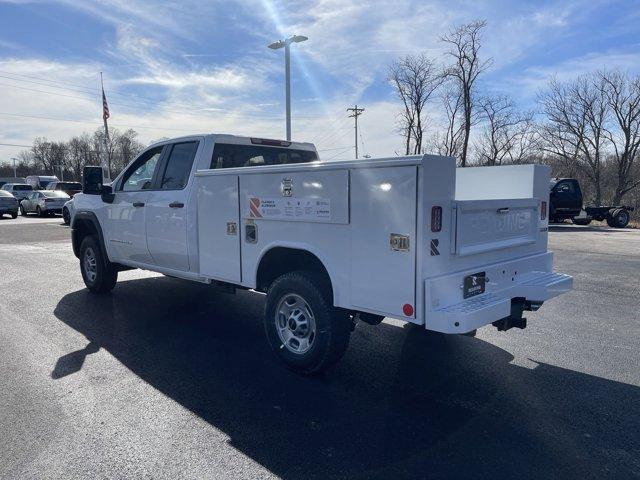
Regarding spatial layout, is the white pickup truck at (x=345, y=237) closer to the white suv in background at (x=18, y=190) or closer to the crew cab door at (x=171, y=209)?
the crew cab door at (x=171, y=209)

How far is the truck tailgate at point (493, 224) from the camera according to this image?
3863 mm

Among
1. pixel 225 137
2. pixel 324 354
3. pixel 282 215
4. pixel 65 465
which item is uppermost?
pixel 225 137

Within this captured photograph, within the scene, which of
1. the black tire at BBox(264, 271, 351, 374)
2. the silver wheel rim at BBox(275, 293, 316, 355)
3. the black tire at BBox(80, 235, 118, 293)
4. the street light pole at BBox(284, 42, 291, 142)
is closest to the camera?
the black tire at BBox(264, 271, 351, 374)

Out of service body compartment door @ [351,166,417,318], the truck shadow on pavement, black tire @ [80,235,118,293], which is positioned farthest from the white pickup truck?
black tire @ [80,235,118,293]

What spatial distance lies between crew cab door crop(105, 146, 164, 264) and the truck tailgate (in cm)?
402

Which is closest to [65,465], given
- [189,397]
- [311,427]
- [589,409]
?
[189,397]

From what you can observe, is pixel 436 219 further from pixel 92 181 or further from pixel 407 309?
pixel 92 181

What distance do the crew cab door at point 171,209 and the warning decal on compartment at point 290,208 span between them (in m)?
1.22

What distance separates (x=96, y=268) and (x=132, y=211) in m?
1.62

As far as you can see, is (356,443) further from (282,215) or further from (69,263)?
(69,263)

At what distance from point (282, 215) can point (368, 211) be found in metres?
0.97

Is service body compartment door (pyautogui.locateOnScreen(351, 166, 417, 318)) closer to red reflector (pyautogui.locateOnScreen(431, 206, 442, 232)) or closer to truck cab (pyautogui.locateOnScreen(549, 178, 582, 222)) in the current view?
red reflector (pyautogui.locateOnScreen(431, 206, 442, 232))

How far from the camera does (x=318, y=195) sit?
418 centimetres

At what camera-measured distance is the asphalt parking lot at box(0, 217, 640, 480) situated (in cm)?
317
